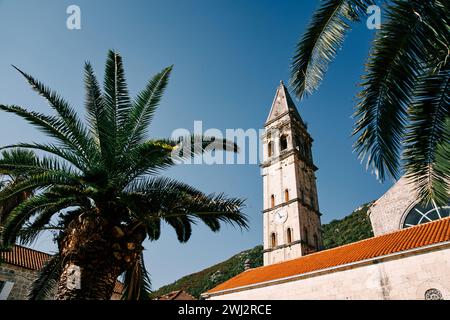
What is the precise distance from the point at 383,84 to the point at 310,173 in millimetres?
29316

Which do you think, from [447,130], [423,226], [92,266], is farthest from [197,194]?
[423,226]

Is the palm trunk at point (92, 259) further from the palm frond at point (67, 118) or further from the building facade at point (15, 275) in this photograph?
the building facade at point (15, 275)

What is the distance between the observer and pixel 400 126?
4.71 meters

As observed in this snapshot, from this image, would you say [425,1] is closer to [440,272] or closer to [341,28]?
[341,28]

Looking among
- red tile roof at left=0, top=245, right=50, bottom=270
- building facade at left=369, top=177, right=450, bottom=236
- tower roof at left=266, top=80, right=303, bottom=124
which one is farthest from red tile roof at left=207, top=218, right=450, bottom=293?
tower roof at left=266, top=80, right=303, bottom=124

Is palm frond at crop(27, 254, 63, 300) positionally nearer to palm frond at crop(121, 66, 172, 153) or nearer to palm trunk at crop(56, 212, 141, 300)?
palm trunk at crop(56, 212, 141, 300)

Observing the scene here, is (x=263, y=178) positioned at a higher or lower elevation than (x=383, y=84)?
higher

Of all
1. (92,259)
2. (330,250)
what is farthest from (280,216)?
(92,259)

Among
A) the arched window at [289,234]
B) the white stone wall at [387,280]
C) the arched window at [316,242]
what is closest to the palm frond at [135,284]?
the white stone wall at [387,280]

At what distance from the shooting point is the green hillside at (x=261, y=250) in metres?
49.6

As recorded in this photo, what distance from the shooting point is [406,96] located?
4629 mm

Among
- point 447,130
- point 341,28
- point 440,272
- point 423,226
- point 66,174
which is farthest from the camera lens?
point 423,226

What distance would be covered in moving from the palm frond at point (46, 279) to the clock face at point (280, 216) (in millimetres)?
22319

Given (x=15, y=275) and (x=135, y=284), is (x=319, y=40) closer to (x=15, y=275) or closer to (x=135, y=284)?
(x=135, y=284)
